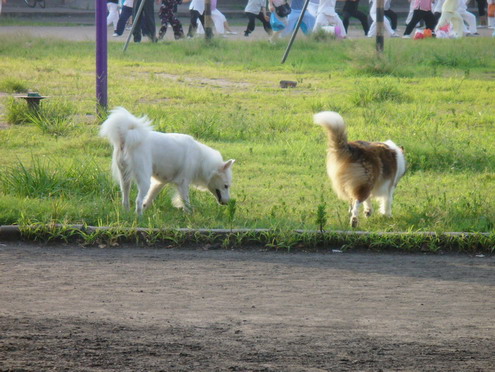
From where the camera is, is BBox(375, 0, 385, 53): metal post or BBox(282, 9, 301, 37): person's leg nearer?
BBox(375, 0, 385, 53): metal post

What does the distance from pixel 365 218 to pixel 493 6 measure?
22531mm

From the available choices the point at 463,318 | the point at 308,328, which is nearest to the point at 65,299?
the point at 308,328

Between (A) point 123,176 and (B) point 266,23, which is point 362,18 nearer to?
(B) point 266,23

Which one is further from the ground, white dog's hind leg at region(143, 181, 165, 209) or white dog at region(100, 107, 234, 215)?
white dog at region(100, 107, 234, 215)

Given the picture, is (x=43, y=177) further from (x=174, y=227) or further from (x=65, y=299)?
(x=65, y=299)

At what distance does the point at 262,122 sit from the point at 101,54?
2.35 m

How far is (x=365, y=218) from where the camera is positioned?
8.11 m

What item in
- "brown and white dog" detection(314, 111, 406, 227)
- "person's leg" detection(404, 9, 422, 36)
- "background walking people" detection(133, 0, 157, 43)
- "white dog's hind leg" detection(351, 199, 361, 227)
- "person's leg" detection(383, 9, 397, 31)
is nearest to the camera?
"brown and white dog" detection(314, 111, 406, 227)

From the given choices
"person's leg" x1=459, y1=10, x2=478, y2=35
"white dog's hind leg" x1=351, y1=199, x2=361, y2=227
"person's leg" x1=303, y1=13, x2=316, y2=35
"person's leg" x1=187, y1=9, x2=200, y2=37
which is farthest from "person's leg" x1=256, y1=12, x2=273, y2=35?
"white dog's hind leg" x1=351, y1=199, x2=361, y2=227

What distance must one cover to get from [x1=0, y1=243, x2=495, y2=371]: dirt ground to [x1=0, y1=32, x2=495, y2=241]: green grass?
72 centimetres

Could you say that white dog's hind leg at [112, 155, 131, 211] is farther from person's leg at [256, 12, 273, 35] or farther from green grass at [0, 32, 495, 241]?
person's leg at [256, 12, 273, 35]

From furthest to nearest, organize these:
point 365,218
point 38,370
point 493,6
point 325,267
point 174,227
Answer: point 493,6 < point 365,218 < point 174,227 < point 325,267 < point 38,370

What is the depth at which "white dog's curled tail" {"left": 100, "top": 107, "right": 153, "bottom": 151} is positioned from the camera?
24.9 feet

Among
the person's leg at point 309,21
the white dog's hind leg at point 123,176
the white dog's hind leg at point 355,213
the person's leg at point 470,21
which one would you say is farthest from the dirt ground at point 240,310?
the person's leg at point 470,21
